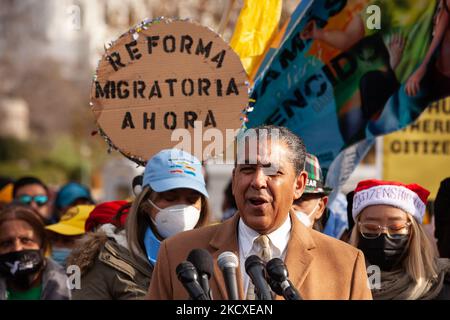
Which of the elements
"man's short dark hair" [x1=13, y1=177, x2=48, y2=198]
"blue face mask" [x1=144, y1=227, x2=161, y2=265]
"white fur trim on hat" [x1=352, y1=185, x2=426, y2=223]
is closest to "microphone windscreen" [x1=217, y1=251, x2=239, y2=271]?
"blue face mask" [x1=144, y1=227, x2=161, y2=265]

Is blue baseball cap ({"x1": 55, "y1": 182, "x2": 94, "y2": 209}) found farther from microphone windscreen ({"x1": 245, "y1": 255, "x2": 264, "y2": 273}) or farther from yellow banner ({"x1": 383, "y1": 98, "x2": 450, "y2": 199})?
microphone windscreen ({"x1": 245, "y1": 255, "x2": 264, "y2": 273})

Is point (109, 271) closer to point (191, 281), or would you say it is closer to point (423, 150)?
point (191, 281)

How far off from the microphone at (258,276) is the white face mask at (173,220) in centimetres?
176

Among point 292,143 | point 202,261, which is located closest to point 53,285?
point 292,143

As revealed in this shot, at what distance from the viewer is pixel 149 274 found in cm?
589

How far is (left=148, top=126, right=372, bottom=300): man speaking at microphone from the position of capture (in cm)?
465

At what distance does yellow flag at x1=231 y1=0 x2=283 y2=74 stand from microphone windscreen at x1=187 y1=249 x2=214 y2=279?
3583 mm

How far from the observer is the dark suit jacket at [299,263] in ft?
15.1

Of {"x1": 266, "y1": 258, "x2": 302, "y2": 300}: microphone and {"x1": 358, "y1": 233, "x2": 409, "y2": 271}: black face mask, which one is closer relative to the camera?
{"x1": 266, "y1": 258, "x2": 302, "y2": 300}: microphone

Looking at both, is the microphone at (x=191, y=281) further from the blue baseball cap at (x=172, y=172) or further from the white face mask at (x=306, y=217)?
the white face mask at (x=306, y=217)

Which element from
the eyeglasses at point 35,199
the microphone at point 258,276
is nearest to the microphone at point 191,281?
the microphone at point 258,276

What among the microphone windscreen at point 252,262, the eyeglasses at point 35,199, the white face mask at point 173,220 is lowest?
the microphone windscreen at point 252,262

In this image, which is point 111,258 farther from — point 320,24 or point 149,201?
point 320,24
